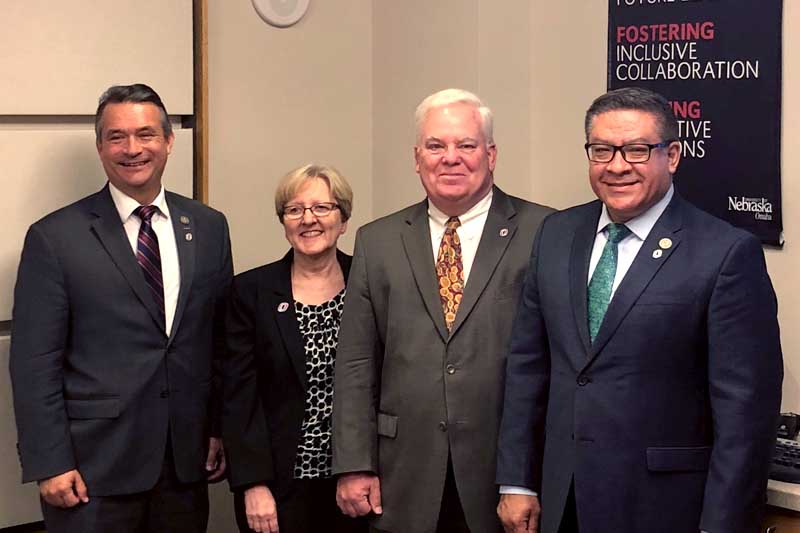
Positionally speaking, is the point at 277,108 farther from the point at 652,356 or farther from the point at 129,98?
the point at 652,356

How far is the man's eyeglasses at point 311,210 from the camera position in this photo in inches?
112

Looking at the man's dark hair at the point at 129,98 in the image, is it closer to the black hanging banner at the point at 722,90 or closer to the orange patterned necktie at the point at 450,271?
the orange patterned necktie at the point at 450,271

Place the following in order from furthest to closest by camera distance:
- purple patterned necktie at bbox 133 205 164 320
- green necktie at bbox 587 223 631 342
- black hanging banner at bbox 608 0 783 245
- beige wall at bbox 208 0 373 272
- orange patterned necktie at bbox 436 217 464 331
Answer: beige wall at bbox 208 0 373 272, black hanging banner at bbox 608 0 783 245, purple patterned necktie at bbox 133 205 164 320, orange patterned necktie at bbox 436 217 464 331, green necktie at bbox 587 223 631 342

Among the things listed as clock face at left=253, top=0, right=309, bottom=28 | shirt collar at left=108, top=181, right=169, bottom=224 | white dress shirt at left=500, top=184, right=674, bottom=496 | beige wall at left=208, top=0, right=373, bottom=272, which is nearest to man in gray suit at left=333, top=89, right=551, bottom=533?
white dress shirt at left=500, top=184, right=674, bottom=496

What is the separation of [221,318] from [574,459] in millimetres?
1040

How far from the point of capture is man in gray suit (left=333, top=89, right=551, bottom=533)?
102 inches

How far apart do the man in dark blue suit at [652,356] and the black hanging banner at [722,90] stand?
0.69m

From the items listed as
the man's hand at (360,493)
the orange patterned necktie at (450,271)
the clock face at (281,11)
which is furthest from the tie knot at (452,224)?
the clock face at (281,11)

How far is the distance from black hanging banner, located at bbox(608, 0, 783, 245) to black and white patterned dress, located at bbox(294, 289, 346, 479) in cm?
107

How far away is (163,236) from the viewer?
290cm

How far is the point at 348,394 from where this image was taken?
2.69 metres

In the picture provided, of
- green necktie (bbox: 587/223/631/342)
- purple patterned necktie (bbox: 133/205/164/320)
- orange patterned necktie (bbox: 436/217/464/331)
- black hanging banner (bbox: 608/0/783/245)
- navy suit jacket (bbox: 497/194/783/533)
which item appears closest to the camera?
navy suit jacket (bbox: 497/194/783/533)

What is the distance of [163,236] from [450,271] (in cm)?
75

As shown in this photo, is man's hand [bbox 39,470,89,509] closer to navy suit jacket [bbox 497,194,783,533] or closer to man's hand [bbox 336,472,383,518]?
man's hand [bbox 336,472,383,518]
